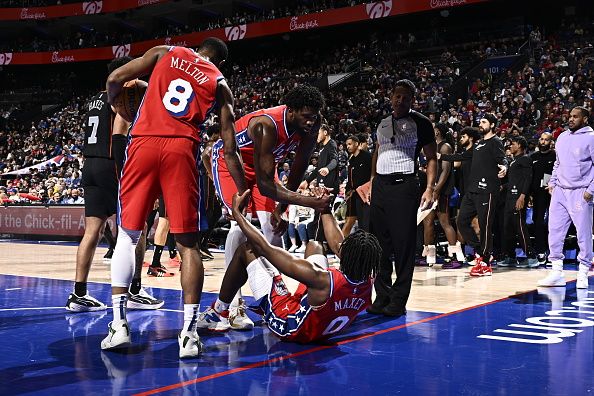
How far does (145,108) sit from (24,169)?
2342 cm

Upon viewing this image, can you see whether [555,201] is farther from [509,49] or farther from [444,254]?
[509,49]

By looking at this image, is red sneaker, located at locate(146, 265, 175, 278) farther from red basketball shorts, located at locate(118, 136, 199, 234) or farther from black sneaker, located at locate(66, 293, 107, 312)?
red basketball shorts, located at locate(118, 136, 199, 234)

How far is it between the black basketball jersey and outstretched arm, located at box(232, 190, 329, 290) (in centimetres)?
196

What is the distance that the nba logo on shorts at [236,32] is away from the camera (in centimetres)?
2927

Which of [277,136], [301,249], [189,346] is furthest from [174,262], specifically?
[189,346]

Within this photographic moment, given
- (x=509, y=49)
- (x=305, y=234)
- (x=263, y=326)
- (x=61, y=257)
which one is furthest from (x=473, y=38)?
(x=263, y=326)

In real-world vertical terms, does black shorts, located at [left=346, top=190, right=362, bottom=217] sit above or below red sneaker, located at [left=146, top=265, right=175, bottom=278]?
above

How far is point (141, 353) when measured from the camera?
3865 mm

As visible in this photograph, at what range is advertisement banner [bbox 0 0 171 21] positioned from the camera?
32281 millimetres

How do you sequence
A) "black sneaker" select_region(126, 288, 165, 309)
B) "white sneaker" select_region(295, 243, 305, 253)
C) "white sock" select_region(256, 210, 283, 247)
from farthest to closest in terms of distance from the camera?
"white sneaker" select_region(295, 243, 305, 253)
"black sneaker" select_region(126, 288, 165, 309)
"white sock" select_region(256, 210, 283, 247)

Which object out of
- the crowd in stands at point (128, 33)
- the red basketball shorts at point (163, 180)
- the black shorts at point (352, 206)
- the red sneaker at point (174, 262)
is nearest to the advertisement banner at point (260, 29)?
the crowd in stands at point (128, 33)

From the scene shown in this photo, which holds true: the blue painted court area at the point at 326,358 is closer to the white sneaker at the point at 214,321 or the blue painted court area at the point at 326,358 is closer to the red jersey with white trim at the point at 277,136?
the white sneaker at the point at 214,321

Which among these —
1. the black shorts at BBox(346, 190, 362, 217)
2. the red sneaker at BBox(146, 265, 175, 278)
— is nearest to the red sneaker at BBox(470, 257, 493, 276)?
the black shorts at BBox(346, 190, 362, 217)

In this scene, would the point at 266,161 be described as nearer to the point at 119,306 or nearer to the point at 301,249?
the point at 119,306
